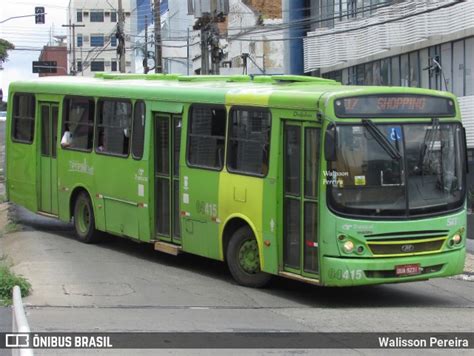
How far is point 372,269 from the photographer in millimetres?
10164

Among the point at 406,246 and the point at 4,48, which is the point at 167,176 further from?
the point at 4,48

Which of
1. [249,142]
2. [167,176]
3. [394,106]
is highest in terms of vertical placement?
[394,106]

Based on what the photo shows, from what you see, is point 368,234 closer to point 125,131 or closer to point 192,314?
point 192,314

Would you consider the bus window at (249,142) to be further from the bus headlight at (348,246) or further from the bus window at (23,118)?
the bus window at (23,118)

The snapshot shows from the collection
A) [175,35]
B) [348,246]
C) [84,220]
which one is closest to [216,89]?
[348,246]

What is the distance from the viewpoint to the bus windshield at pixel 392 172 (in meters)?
10.1

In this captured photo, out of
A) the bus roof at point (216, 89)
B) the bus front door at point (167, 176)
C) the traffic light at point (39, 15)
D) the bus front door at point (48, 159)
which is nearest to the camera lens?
the bus roof at point (216, 89)

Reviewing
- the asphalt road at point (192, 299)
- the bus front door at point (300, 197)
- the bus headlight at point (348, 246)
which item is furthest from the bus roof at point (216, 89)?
the asphalt road at point (192, 299)

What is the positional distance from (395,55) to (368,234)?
22.3m

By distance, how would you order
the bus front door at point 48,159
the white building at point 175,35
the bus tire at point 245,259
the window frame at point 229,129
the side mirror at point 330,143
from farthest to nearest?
the white building at point 175,35, the bus front door at point 48,159, the bus tire at point 245,259, the window frame at point 229,129, the side mirror at point 330,143

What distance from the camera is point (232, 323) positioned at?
30.2 ft

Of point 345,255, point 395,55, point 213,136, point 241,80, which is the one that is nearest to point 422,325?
point 345,255

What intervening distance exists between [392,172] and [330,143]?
3.18ft

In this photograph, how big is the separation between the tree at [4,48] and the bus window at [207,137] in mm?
80283
